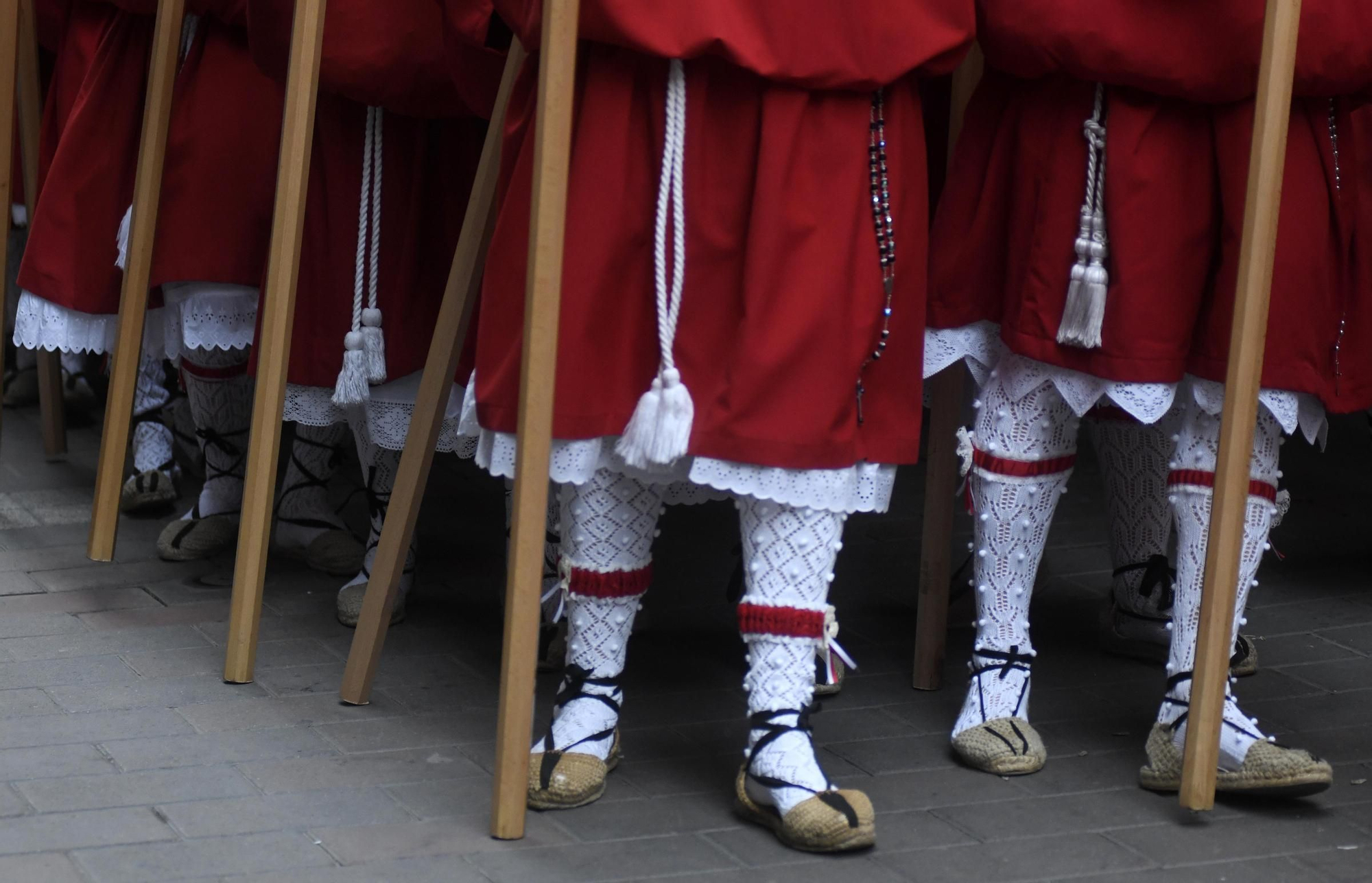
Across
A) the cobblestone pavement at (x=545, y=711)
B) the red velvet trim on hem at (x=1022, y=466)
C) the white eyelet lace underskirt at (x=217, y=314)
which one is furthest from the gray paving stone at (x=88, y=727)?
the red velvet trim on hem at (x=1022, y=466)

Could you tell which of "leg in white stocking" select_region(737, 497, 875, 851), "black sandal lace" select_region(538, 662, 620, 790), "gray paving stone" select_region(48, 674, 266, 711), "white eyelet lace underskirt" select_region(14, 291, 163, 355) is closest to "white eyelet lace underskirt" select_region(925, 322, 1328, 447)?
"leg in white stocking" select_region(737, 497, 875, 851)

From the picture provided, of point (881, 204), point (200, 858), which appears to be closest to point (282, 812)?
point (200, 858)

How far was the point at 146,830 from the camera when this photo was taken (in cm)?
211

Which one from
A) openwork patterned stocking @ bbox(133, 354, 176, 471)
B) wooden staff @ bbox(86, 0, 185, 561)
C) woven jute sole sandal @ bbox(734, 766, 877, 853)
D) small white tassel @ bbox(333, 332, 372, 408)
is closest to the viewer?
woven jute sole sandal @ bbox(734, 766, 877, 853)

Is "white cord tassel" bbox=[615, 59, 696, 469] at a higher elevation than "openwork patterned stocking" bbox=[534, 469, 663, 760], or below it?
higher

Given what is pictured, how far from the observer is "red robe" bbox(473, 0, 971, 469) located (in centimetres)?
206

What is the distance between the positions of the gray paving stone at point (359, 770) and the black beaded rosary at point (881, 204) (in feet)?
2.40

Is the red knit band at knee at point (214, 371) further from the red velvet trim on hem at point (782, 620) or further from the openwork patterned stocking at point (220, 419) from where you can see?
the red velvet trim on hem at point (782, 620)

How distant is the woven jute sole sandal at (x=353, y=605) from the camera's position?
2.92m

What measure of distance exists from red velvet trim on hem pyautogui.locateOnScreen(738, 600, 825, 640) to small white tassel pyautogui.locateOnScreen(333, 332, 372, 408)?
83cm

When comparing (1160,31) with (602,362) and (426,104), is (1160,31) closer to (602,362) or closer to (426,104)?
(602,362)

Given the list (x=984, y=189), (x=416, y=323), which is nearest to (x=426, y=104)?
(x=416, y=323)

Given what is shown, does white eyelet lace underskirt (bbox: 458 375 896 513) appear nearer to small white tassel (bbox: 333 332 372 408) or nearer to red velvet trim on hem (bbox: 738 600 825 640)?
red velvet trim on hem (bbox: 738 600 825 640)

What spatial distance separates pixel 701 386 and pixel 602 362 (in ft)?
0.41
